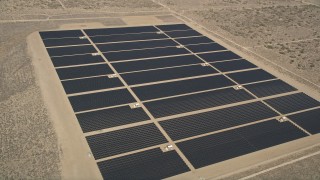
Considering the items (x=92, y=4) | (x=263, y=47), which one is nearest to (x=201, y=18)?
(x=263, y=47)

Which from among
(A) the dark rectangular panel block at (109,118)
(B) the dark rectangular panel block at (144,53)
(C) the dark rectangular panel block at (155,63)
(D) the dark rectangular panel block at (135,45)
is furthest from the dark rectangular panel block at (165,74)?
(D) the dark rectangular panel block at (135,45)

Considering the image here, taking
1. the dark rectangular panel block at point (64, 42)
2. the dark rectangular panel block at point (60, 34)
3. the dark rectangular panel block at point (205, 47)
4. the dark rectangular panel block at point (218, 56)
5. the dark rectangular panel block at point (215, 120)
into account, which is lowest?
the dark rectangular panel block at point (215, 120)

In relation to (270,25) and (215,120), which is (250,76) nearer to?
(215,120)

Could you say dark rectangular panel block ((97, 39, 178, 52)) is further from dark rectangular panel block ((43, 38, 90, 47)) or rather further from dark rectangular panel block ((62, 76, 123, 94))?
dark rectangular panel block ((62, 76, 123, 94))

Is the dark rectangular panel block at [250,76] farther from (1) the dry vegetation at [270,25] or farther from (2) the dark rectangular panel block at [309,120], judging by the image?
(2) the dark rectangular panel block at [309,120]

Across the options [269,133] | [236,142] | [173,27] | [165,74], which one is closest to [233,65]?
[165,74]
